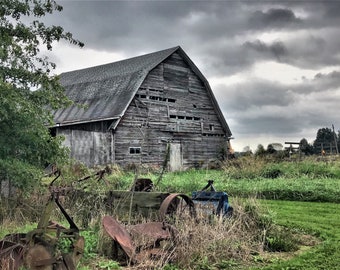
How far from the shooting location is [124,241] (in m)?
5.44

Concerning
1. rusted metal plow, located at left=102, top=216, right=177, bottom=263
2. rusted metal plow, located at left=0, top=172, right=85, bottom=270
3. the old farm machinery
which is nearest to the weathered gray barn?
the old farm machinery

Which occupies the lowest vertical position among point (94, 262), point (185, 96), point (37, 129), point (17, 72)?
point (94, 262)

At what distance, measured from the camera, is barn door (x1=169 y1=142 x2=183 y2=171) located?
25.7m

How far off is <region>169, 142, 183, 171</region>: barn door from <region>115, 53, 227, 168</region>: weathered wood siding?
0.24m

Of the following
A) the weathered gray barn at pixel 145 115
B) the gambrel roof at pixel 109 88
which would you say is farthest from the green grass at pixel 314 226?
the gambrel roof at pixel 109 88

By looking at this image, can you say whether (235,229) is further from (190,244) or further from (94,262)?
(94,262)

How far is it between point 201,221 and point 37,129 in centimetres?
373

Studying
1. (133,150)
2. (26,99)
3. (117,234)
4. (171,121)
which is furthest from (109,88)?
(117,234)

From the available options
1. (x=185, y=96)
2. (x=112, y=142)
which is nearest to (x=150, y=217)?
(x=112, y=142)

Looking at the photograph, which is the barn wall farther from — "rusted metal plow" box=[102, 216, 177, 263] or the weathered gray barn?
"rusted metal plow" box=[102, 216, 177, 263]

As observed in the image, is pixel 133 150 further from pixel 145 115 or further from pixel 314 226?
pixel 314 226

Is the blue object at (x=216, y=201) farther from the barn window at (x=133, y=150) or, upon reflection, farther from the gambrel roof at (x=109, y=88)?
the barn window at (x=133, y=150)

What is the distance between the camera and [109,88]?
24.3 m

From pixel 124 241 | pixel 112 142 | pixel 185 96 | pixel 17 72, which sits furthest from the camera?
pixel 185 96
